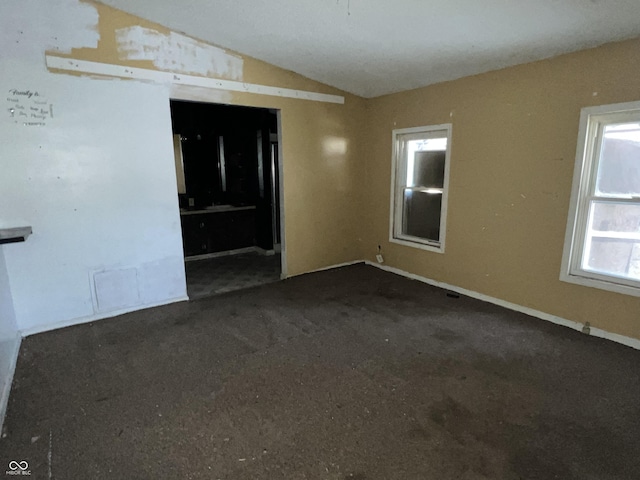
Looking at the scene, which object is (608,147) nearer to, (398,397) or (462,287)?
(462,287)

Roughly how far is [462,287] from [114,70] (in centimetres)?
409

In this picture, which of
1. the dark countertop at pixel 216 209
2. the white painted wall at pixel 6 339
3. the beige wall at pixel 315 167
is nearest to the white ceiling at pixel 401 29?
the beige wall at pixel 315 167

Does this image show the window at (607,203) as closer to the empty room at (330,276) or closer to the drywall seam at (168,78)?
the empty room at (330,276)

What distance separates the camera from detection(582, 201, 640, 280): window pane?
107 inches

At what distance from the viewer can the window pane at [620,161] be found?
2.67m

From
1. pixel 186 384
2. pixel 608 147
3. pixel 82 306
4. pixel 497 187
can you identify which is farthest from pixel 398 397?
pixel 82 306

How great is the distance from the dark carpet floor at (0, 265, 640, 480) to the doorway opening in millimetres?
2184

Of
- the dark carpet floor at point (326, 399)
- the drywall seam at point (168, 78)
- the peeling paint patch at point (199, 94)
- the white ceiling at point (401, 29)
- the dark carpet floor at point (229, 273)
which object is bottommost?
the dark carpet floor at point (326, 399)

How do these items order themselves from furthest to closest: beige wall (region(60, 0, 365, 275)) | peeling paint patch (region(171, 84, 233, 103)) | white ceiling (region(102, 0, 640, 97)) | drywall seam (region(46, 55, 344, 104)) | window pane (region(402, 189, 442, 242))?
window pane (region(402, 189, 442, 242))
beige wall (region(60, 0, 365, 275))
peeling paint patch (region(171, 84, 233, 103))
drywall seam (region(46, 55, 344, 104))
white ceiling (region(102, 0, 640, 97))

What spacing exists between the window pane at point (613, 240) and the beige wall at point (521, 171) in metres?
0.20

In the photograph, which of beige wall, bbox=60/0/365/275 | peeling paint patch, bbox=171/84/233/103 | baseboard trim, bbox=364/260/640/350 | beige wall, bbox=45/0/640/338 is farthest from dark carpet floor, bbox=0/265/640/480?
peeling paint patch, bbox=171/84/233/103

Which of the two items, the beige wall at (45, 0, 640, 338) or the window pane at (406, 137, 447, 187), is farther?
the window pane at (406, 137, 447, 187)

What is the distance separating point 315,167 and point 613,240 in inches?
123

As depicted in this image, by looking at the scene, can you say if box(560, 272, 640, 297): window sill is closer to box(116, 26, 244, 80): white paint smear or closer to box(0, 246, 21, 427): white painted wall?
box(116, 26, 244, 80): white paint smear
